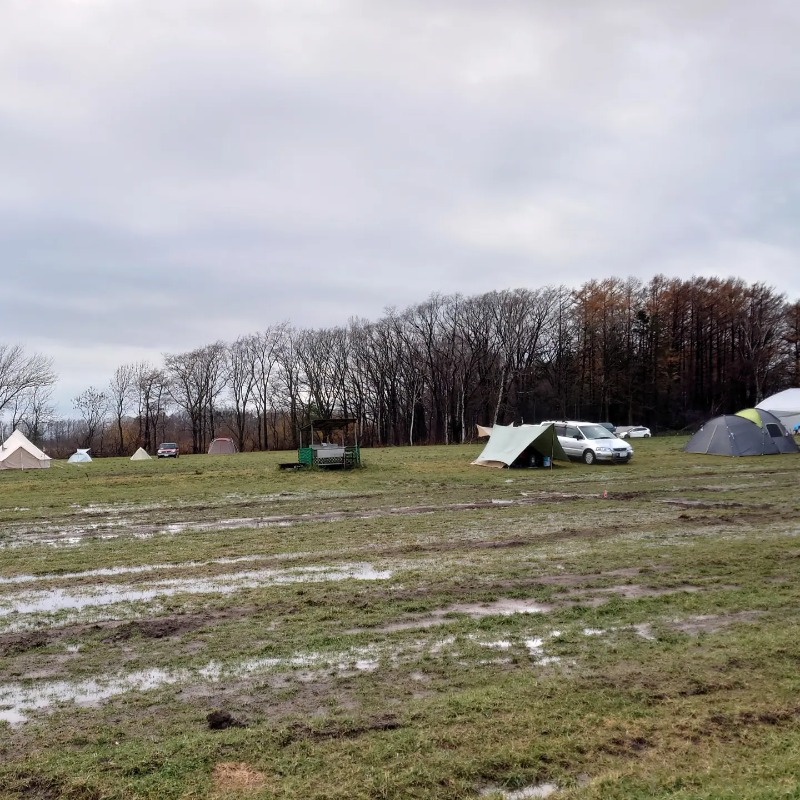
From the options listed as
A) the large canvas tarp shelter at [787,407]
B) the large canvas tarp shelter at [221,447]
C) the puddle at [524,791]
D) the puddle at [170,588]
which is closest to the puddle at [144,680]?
the puddle at [524,791]

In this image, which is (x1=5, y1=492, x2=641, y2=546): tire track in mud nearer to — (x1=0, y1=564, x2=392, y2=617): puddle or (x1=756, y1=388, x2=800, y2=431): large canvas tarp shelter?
(x1=0, y1=564, x2=392, y2=617): puddle

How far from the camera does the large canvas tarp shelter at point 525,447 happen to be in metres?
26.4

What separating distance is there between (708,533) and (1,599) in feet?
33.0

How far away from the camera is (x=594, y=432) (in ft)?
94.2

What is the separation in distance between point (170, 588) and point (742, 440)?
28.6 metres

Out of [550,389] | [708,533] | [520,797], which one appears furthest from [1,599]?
[550,389]

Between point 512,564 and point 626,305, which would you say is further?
point 626,305

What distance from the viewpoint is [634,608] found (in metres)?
6.52

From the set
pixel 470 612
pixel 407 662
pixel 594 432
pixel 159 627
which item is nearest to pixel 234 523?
pixel 159 627

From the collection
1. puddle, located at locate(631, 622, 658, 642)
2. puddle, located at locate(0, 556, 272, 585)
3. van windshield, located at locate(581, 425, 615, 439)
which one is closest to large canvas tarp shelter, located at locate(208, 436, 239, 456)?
van windshield, located at locate(581, 425, 615, 439)

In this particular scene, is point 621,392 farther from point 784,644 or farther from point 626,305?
point 784,644

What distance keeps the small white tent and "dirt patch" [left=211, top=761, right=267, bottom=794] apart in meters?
39.3

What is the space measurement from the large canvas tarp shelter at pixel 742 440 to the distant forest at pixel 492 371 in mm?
35832

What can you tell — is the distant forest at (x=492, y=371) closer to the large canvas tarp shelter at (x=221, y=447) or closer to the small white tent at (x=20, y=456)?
the large canvas tarp shelter at (x=221, y=447)
